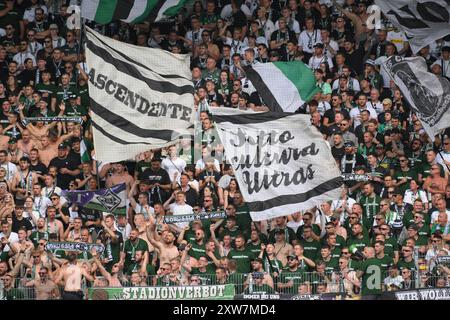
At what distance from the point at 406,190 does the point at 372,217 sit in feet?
2.86

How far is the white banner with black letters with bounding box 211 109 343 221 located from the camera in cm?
2558

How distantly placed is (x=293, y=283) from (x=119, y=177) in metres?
3.98

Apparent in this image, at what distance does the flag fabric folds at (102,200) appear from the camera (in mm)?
26172

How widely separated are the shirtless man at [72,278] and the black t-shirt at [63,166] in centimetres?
232

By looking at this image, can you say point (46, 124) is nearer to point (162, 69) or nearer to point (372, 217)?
point (162, 69)


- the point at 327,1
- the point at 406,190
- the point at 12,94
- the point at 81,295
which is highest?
the point at 327,1

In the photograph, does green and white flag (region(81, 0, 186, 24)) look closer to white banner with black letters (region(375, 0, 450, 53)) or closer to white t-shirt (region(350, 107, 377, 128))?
white t-shirt (region(350, 107, 377, 128))

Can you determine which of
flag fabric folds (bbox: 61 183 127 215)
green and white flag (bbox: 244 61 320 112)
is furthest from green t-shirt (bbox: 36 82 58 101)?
green and white flag (bbox: 244 61 320 112)

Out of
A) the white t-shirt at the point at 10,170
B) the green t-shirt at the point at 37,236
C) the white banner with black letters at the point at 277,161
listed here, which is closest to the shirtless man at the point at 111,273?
the green t-shirt at the point at 37,236

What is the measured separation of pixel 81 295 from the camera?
2389 cm

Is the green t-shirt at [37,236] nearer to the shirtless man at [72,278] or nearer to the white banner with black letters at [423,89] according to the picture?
the shirtless man at [72,278]

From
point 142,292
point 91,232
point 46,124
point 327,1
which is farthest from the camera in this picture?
point 327,1

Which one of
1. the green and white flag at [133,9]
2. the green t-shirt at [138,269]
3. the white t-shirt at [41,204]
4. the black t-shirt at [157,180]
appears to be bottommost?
the green t-shirt at [138,269]

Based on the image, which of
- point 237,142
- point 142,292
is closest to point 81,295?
point 142,292
